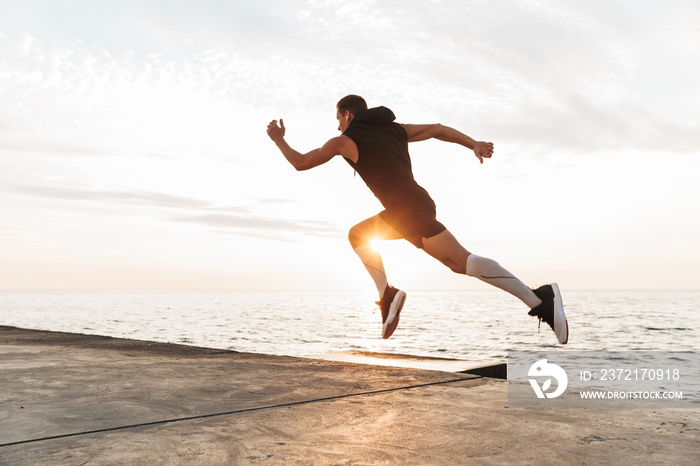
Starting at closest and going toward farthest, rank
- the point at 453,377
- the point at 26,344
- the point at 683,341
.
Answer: the point at 453,377 < the point at 26,344 < the point at 683,341

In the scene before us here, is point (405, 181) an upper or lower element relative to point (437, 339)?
upper

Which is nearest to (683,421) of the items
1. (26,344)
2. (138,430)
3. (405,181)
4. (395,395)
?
(395,395)

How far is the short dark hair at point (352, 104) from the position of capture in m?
4.51

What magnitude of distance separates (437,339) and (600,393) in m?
25.7

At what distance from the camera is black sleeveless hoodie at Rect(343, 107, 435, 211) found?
13.5 ft

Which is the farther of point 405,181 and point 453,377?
point 453,377

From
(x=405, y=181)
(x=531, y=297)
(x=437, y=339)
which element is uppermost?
(x=405, y=181)

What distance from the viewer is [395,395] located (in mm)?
4906

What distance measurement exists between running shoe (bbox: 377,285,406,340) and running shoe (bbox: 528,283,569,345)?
109 centimetres

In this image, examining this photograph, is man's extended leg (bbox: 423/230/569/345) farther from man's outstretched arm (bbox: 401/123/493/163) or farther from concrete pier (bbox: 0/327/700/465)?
man's outstretched arm (bbox: 401/123/493/163)

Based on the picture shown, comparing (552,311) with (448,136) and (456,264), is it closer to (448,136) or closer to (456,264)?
(456,264)

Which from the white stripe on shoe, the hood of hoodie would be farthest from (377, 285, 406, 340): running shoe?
the hood of hoodie

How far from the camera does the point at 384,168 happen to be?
413cm

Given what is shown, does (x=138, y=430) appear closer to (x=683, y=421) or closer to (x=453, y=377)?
(x=453, y=377)
